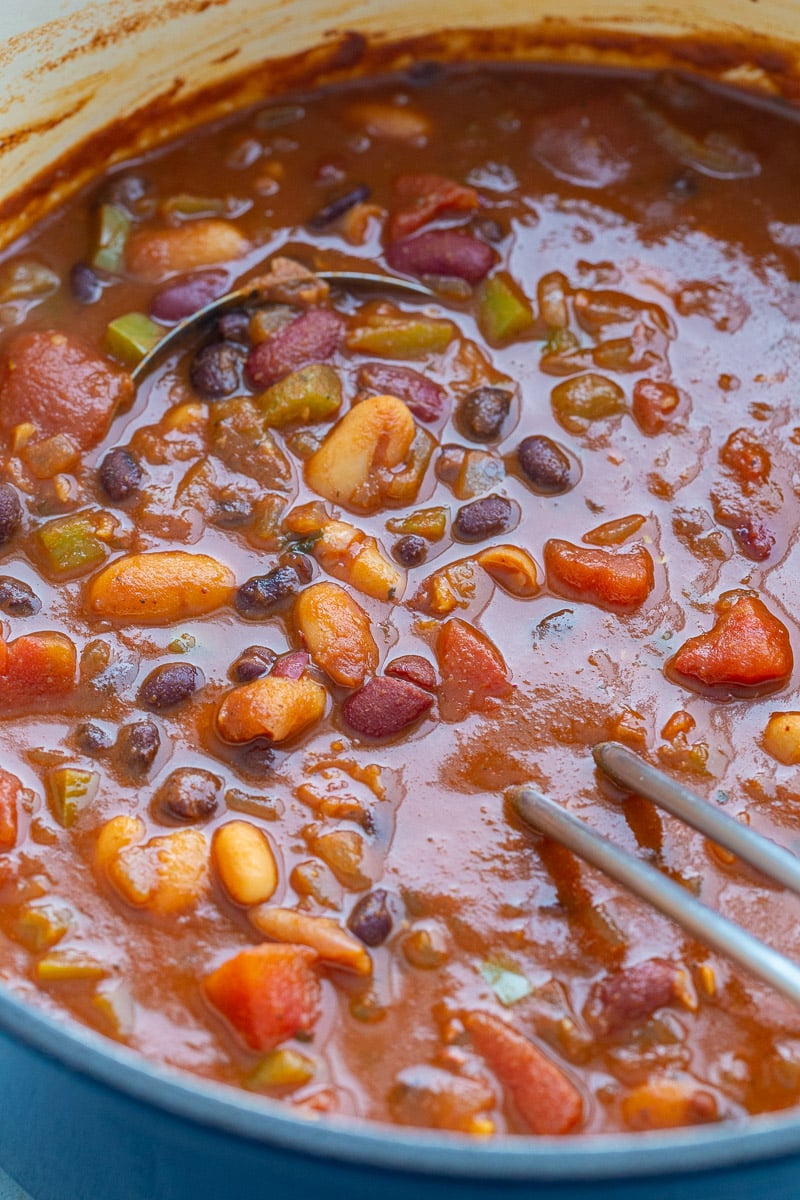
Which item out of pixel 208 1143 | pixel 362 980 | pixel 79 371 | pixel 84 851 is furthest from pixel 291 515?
pixel 208 1143

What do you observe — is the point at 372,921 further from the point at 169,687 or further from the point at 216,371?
the point at 216,371

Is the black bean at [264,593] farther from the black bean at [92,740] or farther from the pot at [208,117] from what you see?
the pot at [208,117]

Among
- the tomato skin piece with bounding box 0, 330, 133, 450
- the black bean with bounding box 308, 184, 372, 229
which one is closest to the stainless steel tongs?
the tomato skin piece with bounding box 0, 330, 133, 450

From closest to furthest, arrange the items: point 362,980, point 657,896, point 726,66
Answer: point 657,896
point 362,980
point 726,66

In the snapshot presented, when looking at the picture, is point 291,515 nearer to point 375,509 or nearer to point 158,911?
point 375,509

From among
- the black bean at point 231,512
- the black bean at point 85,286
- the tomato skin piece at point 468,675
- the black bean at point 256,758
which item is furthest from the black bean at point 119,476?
the tomato skin piece at point 468,675

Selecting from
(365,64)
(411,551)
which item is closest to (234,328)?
(411,551)
